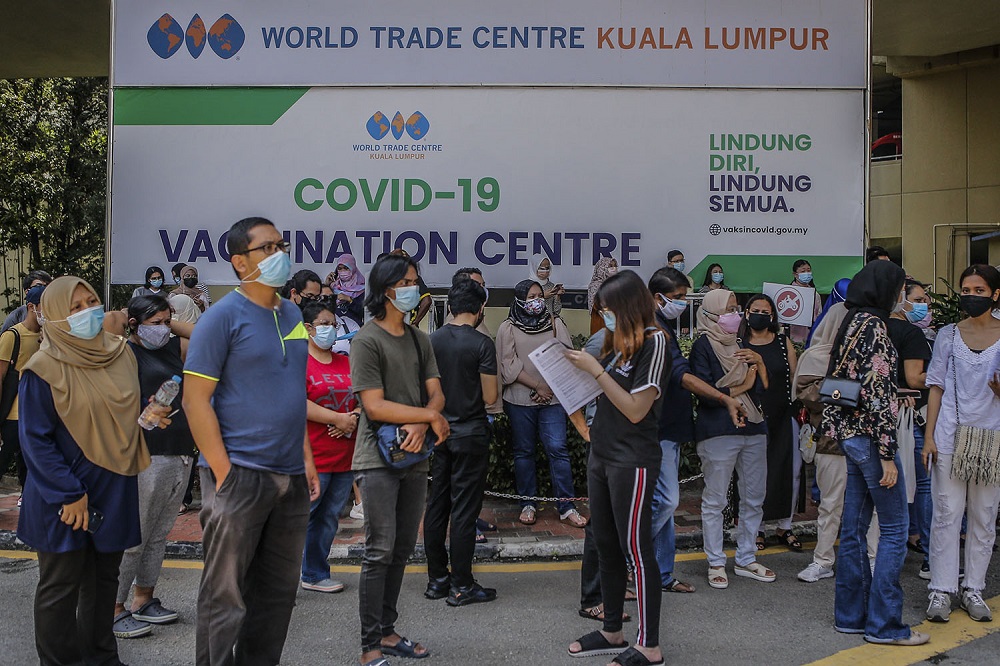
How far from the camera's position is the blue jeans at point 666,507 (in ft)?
17.3

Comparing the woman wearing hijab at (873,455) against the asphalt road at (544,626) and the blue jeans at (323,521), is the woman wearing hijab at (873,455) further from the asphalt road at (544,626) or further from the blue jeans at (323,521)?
the blue jeans at (323,521)

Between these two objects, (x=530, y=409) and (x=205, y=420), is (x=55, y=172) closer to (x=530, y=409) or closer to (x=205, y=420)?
(x=530, y=409)

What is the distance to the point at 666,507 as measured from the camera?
5.25 meters

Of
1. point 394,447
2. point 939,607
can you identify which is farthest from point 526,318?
point 939,607

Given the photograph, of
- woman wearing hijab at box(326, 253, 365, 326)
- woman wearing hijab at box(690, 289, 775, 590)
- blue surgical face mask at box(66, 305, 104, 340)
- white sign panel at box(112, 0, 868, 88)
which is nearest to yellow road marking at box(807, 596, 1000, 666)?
woman wearing hijab at box(690, 289, 775, 590)

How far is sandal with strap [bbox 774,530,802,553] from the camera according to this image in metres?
6.60

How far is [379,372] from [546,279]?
5143 mm

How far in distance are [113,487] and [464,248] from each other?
6004 millimetres

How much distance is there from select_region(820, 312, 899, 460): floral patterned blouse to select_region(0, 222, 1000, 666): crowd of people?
12mm

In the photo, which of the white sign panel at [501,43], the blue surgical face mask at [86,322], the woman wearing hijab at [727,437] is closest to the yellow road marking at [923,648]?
the woman wearing hijab at [727,437]

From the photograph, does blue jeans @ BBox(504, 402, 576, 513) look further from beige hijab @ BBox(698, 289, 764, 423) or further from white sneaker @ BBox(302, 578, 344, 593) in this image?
white sneaker @ BBox(302, 578, 344, 593)

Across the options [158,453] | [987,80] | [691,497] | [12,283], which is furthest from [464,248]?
[12,283]

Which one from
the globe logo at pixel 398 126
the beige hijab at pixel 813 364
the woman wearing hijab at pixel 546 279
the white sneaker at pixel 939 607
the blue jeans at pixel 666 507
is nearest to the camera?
the white sneaker at pixel 939 607

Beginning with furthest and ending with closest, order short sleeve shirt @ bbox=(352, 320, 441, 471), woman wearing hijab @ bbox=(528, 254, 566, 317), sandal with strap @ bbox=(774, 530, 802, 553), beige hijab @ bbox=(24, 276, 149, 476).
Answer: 1. woman wearing hijab @ bbox=(528, 254, 566, 317)
2. sandal with strap @ bbox=(774, 530, 802, 553)
3. short sleeve shirt @ bbox=(352, 320, 441, 471)
4. beige hijab @ bbox=(24, 276, 149, 476)
